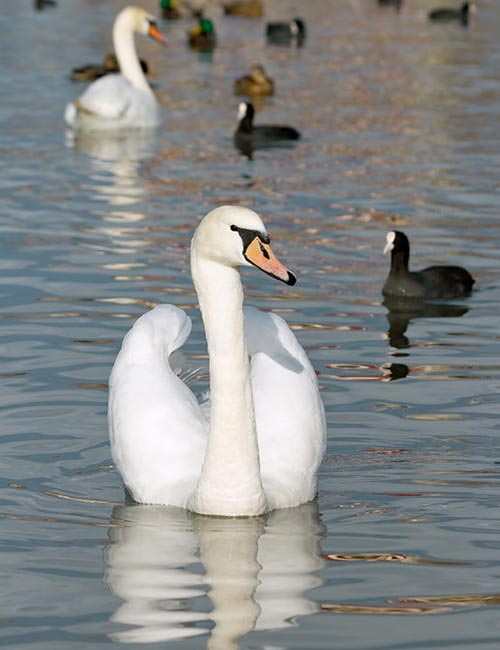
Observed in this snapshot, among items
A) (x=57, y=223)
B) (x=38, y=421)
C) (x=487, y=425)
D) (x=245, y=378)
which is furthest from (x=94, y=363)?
(x=57, y=223)

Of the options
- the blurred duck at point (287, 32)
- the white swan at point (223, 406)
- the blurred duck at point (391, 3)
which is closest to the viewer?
the white swan at point (223, 406)

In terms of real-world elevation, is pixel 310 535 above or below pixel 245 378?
below

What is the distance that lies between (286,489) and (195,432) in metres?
0.57

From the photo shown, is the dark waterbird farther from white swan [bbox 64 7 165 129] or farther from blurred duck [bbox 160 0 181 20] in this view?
blurred duck [bbox 160 0 181 20]

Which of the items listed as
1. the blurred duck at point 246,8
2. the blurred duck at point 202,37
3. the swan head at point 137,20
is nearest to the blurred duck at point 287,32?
the blurred duck at point 202,37

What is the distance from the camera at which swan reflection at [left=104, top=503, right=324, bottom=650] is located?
7.55 meters

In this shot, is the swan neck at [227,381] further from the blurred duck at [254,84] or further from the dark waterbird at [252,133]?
the blurred duck at [254,84]

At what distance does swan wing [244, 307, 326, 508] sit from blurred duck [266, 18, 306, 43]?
33.2 m

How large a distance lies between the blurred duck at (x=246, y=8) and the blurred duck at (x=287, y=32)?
31.0 feet

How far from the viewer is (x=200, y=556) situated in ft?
28.0

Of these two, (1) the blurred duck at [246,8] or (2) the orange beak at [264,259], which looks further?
(1) the blurred duck at [246,8]

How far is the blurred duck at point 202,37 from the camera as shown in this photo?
133ft

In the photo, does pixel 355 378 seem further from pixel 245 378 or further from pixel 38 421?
pixel 245 378

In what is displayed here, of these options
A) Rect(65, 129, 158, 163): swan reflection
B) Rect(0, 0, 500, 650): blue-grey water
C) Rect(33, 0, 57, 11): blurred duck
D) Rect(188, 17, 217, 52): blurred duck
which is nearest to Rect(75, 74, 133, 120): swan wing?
Rect(65, 129, 158, 163): swan reflection
